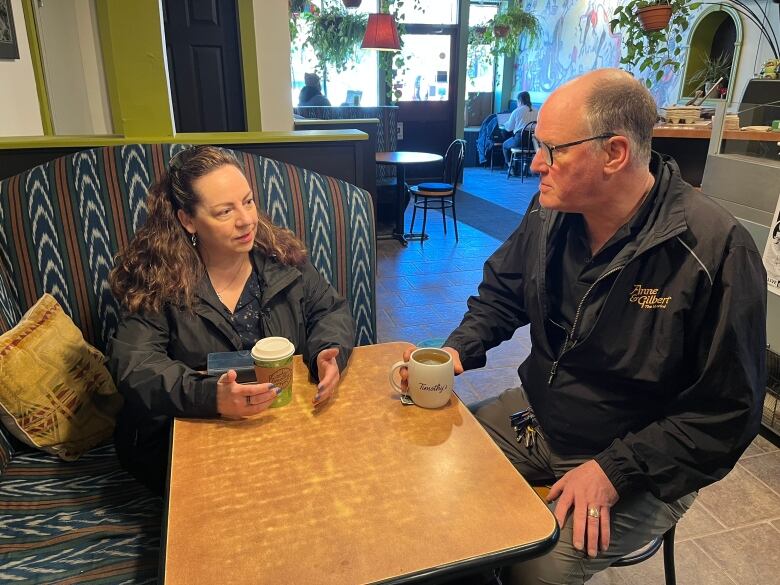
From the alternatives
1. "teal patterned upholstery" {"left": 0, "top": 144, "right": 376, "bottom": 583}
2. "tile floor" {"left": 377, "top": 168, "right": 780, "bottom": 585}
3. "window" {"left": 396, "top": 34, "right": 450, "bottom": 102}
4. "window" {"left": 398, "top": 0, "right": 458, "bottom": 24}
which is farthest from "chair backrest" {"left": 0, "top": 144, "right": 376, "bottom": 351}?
"window" {"left": 398, "top": 0, "right": 458, "bottom": 24}

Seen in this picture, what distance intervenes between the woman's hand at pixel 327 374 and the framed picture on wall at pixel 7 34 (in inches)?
116

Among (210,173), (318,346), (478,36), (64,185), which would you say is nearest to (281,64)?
(64,185)

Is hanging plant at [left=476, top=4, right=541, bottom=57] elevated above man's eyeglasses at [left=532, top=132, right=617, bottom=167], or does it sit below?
above

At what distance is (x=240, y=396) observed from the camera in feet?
3.79

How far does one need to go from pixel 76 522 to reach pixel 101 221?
2.90 ft

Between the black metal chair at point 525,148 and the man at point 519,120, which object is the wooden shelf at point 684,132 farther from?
the man at point 519,120

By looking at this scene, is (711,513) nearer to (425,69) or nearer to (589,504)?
(589,504)

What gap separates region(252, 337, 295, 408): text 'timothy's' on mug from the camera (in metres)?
1.16

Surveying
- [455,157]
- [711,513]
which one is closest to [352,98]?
[455,157]

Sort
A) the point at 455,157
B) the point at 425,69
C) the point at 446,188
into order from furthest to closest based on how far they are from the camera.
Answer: the point at 425,69 < the point at 455,157 < the point at 446,188

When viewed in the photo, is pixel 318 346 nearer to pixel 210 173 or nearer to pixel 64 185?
pixel 210 173

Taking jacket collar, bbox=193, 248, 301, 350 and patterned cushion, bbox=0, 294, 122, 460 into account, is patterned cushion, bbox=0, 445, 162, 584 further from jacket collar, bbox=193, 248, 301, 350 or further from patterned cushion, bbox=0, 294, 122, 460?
jacket collar, bbox=193, 248, 301, 350

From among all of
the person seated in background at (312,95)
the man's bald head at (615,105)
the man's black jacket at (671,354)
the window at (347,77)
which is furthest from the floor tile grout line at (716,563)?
the window at (347,77)

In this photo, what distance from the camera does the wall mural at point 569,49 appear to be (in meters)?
7.88
